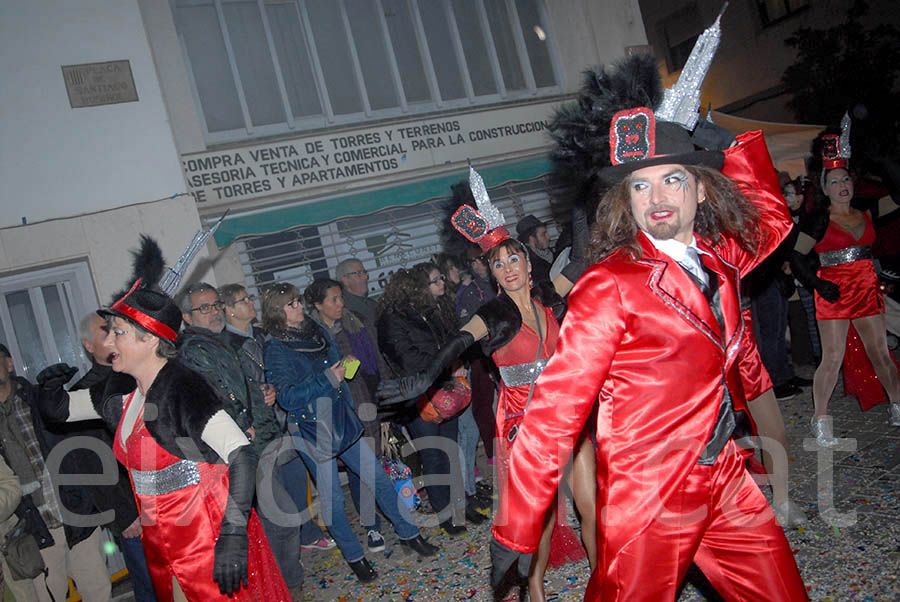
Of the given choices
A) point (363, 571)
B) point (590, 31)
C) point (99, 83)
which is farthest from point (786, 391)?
point (99, 83)

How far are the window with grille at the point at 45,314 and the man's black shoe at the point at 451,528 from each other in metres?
4.55

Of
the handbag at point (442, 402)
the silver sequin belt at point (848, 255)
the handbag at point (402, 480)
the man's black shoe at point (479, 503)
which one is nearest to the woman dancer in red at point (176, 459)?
the handbag at point (442, 402)

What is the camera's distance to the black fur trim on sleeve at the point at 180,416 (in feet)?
10.1

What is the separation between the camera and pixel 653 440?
2322mm

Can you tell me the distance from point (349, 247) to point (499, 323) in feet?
19.5

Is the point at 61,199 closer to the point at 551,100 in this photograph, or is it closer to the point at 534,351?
the point at 534,351

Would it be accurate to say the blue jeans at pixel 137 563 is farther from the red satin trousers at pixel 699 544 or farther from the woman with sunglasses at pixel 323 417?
the red satin trousers at pixel 699 544

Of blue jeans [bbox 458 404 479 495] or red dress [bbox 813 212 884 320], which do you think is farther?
blue jeans [bbox 458 404 479 495]

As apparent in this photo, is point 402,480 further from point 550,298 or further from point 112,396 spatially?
point 112,396

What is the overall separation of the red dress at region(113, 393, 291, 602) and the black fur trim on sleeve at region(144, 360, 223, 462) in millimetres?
55

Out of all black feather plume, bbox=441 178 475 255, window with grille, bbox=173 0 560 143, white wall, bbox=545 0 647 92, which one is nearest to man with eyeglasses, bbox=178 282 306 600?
black feather plume, bbox=441 178 475 255

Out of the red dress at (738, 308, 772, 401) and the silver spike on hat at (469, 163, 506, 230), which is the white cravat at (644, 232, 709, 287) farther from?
the silver spike on hat at (469, 163, 506, 230)

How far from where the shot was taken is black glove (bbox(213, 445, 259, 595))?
2875 mm

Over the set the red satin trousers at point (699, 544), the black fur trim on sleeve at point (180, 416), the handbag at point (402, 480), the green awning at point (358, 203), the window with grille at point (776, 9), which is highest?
the window with grille at point (776, 9)
